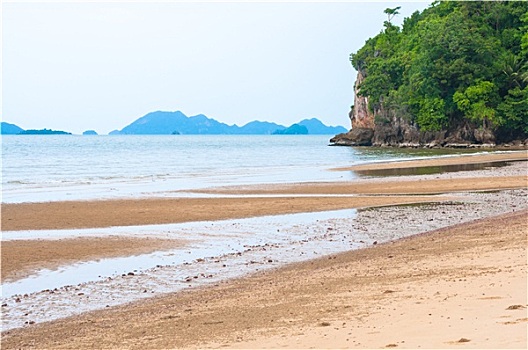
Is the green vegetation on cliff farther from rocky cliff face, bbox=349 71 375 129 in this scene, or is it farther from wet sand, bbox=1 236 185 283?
wet sand, bbox=1 236 185 283

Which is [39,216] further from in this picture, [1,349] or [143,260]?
[1,349]

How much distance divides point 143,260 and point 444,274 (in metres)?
6.72

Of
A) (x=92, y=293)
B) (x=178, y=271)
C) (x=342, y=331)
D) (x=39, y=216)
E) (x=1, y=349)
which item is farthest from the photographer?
(x=39, y=216)

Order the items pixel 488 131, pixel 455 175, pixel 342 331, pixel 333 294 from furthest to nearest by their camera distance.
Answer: pixel 488 131
pixel 455 175
pixel 333 294
pixel 342 331

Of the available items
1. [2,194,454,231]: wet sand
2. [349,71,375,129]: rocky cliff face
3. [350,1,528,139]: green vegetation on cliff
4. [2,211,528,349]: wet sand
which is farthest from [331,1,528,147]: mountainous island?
[2,211,528,349]: wet sand

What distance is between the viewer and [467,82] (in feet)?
263

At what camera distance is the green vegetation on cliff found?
78000 millimetres

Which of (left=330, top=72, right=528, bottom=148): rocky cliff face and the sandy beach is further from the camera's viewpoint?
(left=330, top=72, right=528, bottom=148): rocky cliff face

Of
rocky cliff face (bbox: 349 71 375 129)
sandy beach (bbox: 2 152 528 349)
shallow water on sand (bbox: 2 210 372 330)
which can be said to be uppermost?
rocky cliff face (bbox: 349 71 375 129)

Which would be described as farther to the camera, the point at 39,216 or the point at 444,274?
the point at 39,216

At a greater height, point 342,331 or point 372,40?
point 372,40

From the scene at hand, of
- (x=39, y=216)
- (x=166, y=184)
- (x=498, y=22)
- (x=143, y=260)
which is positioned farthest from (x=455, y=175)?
(x=498, y=22)

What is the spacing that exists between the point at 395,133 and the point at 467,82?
51.3 feet

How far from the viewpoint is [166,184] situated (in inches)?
1422
